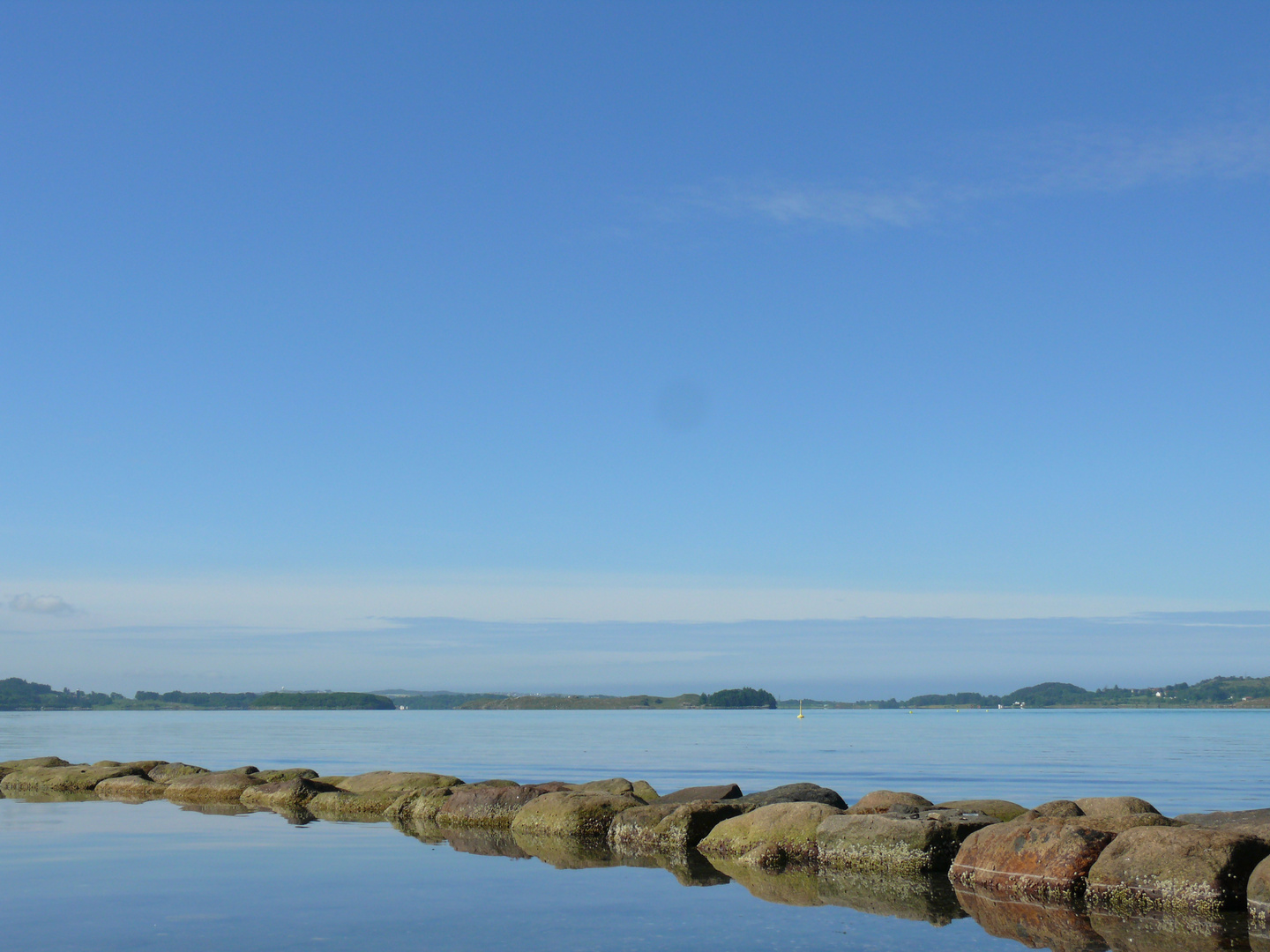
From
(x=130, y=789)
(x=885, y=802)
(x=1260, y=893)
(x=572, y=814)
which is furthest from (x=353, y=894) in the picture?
(x=130, y=789)

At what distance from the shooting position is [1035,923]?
1243 centimetres

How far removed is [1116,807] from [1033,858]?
5743 millimetres

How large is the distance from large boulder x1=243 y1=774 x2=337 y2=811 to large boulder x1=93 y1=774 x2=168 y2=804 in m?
3.09

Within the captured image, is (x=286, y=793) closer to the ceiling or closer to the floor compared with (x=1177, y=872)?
closer to the floor

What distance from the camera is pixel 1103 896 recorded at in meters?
13.3

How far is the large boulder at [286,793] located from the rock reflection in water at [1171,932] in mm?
18705

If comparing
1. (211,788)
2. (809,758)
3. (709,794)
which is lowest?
(809,758)

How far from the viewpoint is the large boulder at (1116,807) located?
18.7 m

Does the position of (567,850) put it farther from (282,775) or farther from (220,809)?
(282,775)

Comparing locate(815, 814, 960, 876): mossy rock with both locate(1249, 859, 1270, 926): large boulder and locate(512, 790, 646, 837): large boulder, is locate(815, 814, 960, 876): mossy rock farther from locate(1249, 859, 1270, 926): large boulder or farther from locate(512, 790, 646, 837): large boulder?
locate(512, 790, 646, 837): large boulder

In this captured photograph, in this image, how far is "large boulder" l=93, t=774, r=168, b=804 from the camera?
92.5ft

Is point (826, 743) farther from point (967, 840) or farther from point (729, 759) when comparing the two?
point (967, 840)

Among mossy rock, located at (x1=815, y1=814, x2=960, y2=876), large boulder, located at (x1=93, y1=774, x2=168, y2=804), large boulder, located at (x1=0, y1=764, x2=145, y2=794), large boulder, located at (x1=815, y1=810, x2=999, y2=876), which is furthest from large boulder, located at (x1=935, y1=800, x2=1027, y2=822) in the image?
large boulder, located at (x1=0, y1=764, x2=145, y2=794)

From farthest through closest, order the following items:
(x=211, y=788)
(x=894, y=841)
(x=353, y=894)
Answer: (x=211, y=788)
(x=894, y=841)
(x=353, y=894)
